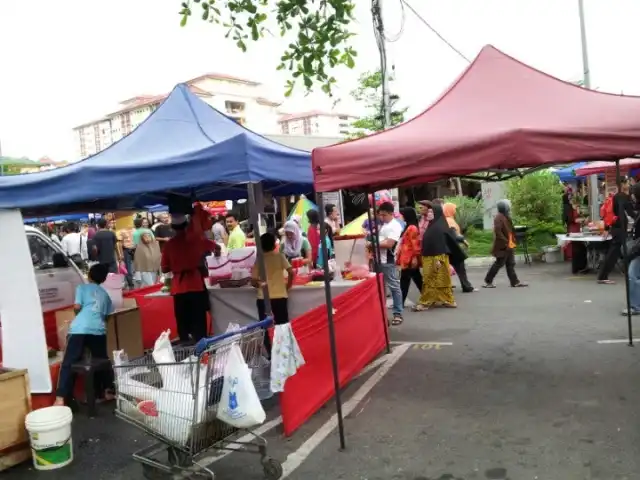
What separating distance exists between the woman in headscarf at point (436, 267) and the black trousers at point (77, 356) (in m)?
5.35

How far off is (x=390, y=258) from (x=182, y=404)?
5279 millimetres

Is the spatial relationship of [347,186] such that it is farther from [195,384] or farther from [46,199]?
[46,199]

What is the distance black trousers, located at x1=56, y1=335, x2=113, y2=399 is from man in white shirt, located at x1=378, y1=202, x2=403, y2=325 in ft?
13.3

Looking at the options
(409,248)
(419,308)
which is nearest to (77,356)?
(409,248)

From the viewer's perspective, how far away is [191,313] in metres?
7.16

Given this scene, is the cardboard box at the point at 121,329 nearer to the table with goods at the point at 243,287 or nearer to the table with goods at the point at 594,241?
the table with goods at the point at 243,287

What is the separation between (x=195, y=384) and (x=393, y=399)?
7.75 feet

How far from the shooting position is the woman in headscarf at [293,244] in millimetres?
9961

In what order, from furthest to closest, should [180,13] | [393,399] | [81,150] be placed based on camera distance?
[81,150]
[180,13]
[393,399]

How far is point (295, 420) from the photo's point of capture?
4691mm

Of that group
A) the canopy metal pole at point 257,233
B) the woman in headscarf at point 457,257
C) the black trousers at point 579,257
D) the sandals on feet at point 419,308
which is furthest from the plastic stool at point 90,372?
the black trousers at point 579,257

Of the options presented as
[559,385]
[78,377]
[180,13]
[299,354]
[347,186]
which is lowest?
[559,385]

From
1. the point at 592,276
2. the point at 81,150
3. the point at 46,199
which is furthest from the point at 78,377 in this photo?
the point at 81,150

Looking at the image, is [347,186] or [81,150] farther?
[81,150]
